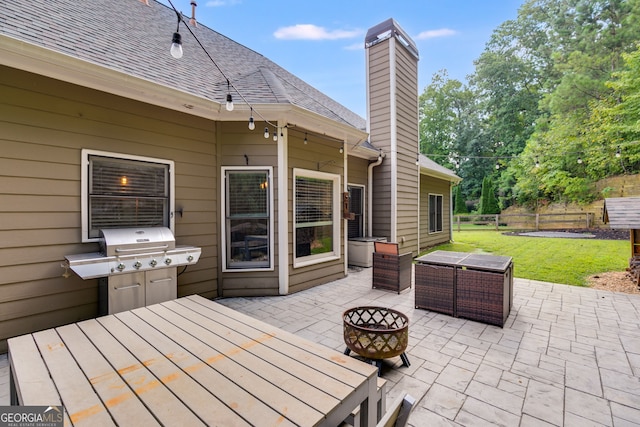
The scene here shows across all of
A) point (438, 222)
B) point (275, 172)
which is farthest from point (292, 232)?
point (438, 222)

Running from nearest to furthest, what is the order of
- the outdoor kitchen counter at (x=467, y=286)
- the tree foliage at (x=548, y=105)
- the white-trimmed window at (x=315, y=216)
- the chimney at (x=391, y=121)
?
the outdoor kitchen counter at (x=467, y=286) < the white-trimmed window at (x=315, y=216) < the chimney at (x=391, y=121) < the tree foliage at (x=548, y=105)

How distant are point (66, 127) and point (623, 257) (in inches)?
434

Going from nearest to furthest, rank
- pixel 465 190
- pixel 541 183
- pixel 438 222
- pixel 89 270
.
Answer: pixel 89 270, pixel 438 222, pixel 541 183, pixel 465 190

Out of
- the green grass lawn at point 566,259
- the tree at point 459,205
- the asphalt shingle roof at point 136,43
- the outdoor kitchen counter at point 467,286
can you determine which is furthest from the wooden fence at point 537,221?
the asphalt shingle roof at point 136,43

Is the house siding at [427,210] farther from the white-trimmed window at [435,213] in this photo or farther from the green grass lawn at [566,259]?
the green grass lawn at [566,259]

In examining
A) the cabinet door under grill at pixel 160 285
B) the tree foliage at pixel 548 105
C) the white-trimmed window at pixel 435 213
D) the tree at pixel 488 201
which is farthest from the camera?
the tree at pixel 488 201

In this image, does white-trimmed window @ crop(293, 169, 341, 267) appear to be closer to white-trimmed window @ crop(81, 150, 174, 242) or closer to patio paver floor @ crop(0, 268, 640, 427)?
patio paver floor @ crop(0, 268, 640, 427)

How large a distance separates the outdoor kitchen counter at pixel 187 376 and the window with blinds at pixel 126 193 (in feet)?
6.04

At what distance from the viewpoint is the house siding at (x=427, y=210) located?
8.79 metres

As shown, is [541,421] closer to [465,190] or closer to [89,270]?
[89,270]

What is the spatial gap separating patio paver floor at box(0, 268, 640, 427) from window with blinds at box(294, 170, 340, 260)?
1.02 meters

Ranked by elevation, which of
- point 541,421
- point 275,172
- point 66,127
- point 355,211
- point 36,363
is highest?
point 66,127

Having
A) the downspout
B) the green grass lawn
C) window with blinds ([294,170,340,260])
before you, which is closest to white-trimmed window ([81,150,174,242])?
window with blinds ([294,170,340,260])

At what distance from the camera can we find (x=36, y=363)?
4.34 ft
